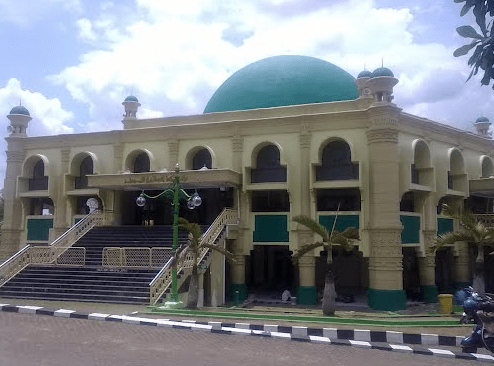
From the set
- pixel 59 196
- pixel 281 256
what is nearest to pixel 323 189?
pixel 281 256

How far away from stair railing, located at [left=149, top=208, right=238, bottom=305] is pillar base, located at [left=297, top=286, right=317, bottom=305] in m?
4.35

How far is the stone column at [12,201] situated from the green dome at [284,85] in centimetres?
1125

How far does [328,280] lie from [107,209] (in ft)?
48.0

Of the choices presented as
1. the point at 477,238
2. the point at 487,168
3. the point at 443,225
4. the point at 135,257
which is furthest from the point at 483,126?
the point at 135,257

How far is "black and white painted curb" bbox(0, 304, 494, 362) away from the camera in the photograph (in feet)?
35.8

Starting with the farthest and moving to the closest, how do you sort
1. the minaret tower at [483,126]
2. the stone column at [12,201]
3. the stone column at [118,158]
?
1. the minaret tower at [483,126]
2. the stone column at [12,201]
3. the stone column at [118,158]

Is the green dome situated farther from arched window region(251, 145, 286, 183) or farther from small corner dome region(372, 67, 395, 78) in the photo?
small corner dome region(372, 67, 395, 78)

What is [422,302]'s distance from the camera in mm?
24578

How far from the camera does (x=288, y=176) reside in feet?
79.4

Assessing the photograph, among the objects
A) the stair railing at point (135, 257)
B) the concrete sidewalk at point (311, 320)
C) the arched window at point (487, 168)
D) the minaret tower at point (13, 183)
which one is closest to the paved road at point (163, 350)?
the concrete sidewalk at point (311, 320)

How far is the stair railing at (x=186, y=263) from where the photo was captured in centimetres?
1862

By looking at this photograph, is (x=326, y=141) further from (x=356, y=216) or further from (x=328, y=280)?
(x=328, y=280)

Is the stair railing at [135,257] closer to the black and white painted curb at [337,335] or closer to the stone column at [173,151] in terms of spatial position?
the stone column at [173,151]

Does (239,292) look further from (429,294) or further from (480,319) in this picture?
(480,319)
